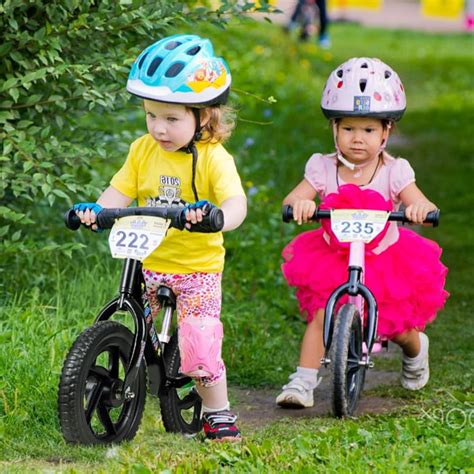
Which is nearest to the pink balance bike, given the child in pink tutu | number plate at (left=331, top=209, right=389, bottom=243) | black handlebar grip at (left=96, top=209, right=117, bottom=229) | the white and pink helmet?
number plate at (left=331, top=209, right=389, bottom=243)

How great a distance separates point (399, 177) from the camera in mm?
5730

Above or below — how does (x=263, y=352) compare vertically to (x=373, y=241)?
below

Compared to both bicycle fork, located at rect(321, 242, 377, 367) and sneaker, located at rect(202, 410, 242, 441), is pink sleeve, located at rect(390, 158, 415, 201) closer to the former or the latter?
bicycle fork, located at rect(321, 242, 377, 367)

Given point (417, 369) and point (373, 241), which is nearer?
point (373, 241)

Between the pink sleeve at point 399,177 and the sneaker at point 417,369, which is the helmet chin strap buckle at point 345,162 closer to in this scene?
the pink sleeve at point 399,177

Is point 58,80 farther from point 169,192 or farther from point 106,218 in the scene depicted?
point 106,218

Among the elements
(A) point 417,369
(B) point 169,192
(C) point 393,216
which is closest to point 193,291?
(B) point 169,192

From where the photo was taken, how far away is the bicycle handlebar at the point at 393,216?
532 cm

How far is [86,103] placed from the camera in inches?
254

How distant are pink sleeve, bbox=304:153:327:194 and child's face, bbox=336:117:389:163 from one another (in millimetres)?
169

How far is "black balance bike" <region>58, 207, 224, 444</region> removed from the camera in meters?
4.49

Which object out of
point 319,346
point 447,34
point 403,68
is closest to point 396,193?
point 319,346

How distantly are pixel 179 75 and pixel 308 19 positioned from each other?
18309 millimetres

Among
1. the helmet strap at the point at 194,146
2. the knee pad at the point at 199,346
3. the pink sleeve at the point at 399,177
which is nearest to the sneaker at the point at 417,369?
the pink sleeve at the point at 399,177
